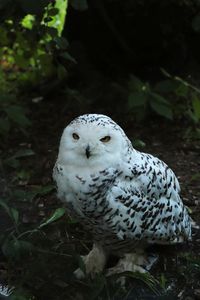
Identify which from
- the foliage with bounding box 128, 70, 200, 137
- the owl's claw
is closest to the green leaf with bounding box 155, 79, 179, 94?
the foliage with bounding box 128, 70, 200, 137

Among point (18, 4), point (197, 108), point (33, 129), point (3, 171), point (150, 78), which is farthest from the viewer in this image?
point (150, 78)

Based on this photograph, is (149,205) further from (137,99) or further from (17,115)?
(17,115)

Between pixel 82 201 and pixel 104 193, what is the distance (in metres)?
0.09

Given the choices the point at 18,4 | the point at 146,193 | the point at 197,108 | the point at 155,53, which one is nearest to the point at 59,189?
the point at 146,193

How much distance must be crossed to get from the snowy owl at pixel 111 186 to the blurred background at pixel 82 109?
0.22m

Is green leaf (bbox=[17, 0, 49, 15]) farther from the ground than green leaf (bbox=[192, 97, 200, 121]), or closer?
farther from the ground

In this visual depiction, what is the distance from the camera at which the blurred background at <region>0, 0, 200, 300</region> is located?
2.97m

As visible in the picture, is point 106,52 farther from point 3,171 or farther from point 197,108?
point 3,171

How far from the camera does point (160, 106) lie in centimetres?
423

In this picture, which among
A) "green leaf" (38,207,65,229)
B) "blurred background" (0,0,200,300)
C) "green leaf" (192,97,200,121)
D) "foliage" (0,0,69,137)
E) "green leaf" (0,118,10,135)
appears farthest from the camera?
"green leaf" (192,97,200,121)

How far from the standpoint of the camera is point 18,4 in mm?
3410

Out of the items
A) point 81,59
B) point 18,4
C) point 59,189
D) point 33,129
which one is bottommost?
point 33,129

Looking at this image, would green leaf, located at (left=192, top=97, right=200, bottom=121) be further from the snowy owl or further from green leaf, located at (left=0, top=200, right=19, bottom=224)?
green leaf, located at (left=0, top=200, right=19, bottom=224)

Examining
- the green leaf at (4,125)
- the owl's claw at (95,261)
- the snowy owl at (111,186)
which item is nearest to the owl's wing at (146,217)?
the snowy owl at (111,186)
